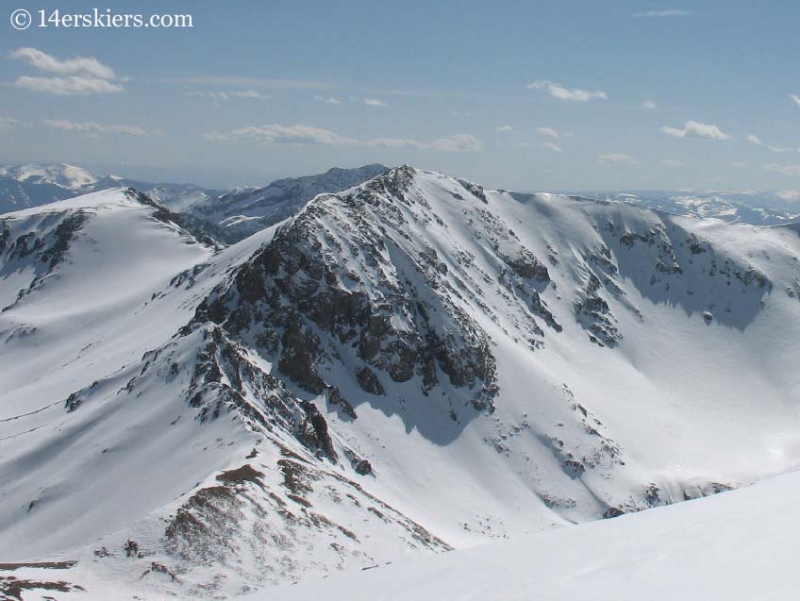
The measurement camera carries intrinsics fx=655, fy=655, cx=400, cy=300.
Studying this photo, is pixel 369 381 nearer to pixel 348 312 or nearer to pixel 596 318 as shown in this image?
pixel 348 312

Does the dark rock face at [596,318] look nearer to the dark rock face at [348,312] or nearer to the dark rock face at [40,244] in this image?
the dark rock face at [348,312]

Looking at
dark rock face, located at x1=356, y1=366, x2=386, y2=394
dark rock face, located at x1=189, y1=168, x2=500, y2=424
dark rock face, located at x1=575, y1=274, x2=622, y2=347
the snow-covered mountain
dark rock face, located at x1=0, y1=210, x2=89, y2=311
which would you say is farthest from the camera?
dark rock face, located at x1=0, y1=210, x2=89, y2=311

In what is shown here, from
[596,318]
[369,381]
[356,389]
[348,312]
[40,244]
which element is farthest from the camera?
[40,244]

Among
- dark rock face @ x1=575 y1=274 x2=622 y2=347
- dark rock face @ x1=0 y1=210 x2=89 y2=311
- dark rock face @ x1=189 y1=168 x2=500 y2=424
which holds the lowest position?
dark rock face @ x1=575 y1=274 x2=622 y2=347

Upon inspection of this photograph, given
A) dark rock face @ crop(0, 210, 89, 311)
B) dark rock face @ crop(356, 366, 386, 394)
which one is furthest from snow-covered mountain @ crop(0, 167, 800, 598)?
dark rock face @ crop(0, 210, 89, 311)

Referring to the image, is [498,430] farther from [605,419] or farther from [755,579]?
[755,579]

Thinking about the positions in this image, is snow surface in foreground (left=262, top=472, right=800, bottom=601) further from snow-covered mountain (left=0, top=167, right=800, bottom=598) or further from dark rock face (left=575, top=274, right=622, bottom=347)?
dark rock face (left=575, top=274, right=622, bottom=347)

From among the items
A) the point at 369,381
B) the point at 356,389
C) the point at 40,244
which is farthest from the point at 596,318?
the point at 40,244
